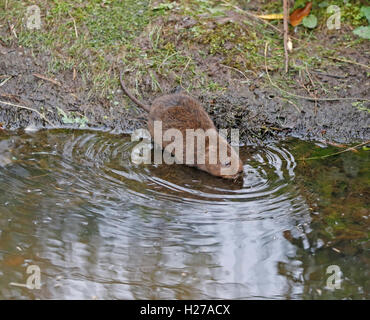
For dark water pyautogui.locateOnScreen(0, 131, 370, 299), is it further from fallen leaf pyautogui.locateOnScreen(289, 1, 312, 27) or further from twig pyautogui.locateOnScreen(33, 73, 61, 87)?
fallen leaf pyautogui.locateOnScreen(289, 1, 312, 27)

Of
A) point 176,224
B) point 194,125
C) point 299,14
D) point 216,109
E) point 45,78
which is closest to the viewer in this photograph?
point 176,224

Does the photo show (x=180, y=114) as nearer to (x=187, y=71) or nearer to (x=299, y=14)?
(x=187, y=71)

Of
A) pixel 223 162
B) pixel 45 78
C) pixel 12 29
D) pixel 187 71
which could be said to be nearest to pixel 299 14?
pixel 187 71

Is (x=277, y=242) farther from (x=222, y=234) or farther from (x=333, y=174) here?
(x=333, y=174)

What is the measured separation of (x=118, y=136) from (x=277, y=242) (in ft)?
7.68

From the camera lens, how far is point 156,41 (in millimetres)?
6469

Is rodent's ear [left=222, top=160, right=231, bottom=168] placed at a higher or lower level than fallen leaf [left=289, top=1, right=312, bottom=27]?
lower

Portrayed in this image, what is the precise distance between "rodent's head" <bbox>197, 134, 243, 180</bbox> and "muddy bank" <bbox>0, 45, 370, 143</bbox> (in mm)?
690

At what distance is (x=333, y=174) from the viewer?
511cm

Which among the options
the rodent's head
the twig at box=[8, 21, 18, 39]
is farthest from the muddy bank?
the rodent's head

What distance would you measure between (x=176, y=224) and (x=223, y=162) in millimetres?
931

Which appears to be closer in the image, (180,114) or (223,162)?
(223,162)

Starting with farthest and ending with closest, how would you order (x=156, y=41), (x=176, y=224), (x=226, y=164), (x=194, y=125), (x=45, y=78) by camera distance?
(x=156, y=41) < (x=45, y=78) < (x=194, y=125) < (x=226, y=164) < (x=176, y=224)

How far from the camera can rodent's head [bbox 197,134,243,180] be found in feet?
16.5
